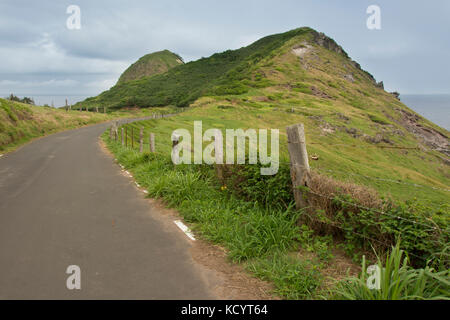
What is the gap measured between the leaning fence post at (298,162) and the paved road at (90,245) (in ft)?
6.57

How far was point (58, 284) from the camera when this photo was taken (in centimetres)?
361

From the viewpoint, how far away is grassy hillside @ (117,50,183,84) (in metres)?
158

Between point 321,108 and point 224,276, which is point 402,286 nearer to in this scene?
point 224,276

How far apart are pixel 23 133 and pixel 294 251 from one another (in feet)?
74.8

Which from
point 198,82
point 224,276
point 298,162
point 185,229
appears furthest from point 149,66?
point 224,276

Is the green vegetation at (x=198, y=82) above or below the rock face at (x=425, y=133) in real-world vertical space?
above

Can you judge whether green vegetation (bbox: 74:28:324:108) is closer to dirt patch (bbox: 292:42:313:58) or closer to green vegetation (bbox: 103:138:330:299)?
dirt patch (bbox: 292:42:313:58)

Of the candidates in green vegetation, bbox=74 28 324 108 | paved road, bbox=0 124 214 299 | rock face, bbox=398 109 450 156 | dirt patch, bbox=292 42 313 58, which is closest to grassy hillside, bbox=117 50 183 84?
green vegetation, bbox=74 28 324 108

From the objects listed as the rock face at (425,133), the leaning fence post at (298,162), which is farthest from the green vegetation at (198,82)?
the leaning fence post at (298,162)

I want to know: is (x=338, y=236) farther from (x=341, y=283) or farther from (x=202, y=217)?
(x=202, y=217)

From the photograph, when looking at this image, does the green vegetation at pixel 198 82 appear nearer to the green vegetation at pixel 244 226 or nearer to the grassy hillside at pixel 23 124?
the grassy hillside at pixel 23 124

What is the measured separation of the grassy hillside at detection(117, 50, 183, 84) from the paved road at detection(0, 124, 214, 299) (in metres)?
156

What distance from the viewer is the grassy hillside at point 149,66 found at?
15831cm
